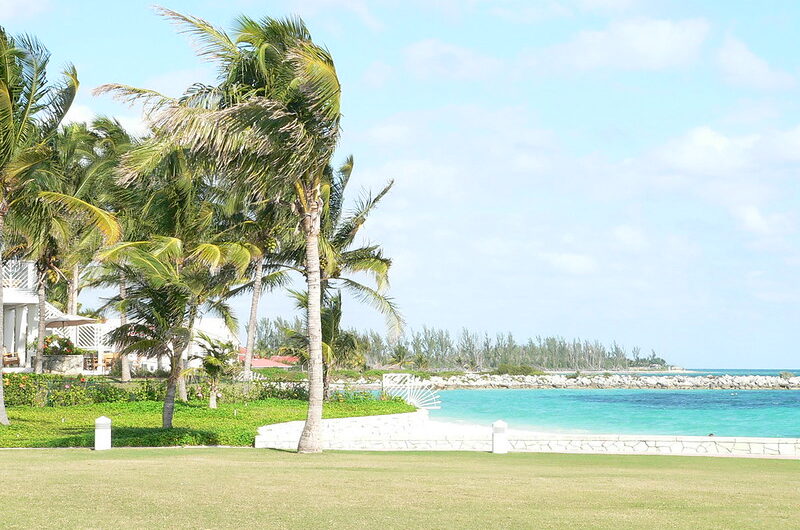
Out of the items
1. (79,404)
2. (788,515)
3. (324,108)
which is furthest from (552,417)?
(788,515)

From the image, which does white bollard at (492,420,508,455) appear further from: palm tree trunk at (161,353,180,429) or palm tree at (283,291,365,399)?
palm tree at (283,291,365,399)

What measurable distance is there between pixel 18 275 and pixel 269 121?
77.8ft

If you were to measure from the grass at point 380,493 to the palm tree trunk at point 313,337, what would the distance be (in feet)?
4.00

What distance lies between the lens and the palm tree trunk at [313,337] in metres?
16.7

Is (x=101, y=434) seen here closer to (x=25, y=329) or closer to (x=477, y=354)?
(x=25, y=329)

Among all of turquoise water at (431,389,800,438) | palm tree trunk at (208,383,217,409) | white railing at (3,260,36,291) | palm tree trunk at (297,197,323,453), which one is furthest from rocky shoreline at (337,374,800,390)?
palm tree trunk at (297,197,323,453)

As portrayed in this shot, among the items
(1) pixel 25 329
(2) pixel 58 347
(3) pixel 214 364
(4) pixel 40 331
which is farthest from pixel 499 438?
(1) pixel 25 329

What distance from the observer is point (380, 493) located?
10375 mm

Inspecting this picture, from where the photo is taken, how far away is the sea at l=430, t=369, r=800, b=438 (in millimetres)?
37219

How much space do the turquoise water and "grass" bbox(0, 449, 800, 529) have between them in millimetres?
20682

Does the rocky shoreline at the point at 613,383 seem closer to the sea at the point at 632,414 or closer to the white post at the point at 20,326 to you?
the sea at the point at 632,414

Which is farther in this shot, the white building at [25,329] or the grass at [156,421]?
the white building at [25,329]

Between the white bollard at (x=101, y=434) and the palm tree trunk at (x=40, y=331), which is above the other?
the palm tree trunk at (x=40, y=331)

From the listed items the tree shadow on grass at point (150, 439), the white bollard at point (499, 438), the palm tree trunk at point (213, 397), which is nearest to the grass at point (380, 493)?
the tree shadow on grass at point (150, 439)
